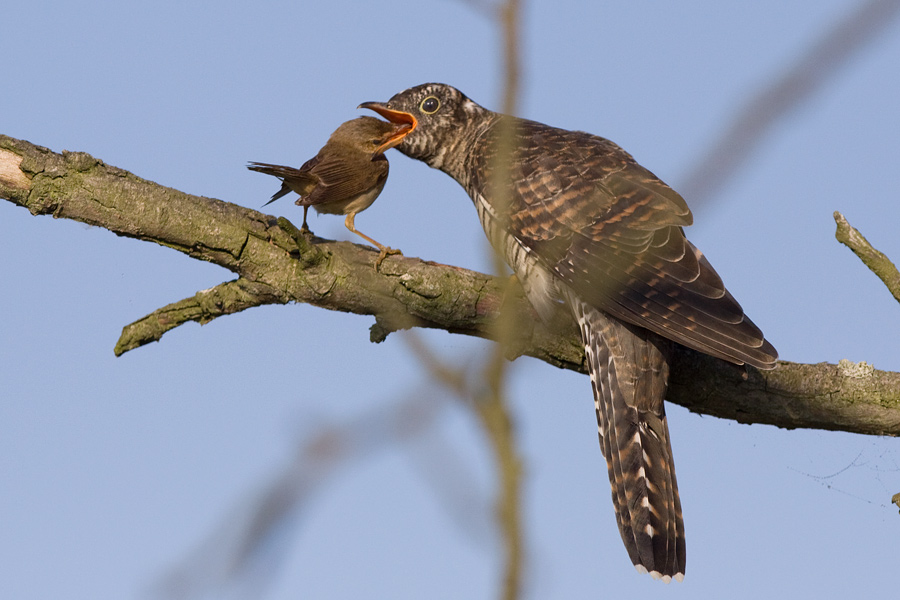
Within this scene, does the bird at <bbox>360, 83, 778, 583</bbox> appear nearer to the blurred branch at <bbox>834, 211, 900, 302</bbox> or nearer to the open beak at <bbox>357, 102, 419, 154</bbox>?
the blurred branch at <bbox>834, 211, 900, 302</bbox>

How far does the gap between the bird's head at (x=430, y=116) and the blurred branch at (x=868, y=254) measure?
8.86 feet

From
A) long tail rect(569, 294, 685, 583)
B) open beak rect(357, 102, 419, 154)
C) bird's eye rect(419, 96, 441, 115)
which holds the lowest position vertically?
long tail rect(569, 294, 685, 583)

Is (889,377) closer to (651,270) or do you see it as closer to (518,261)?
(651,270)

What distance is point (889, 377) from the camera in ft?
15.8

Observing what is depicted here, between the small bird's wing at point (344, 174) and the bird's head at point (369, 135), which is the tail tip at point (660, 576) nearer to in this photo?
the small bird's wing at point (344, 174)

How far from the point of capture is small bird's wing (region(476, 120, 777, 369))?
14.0ft

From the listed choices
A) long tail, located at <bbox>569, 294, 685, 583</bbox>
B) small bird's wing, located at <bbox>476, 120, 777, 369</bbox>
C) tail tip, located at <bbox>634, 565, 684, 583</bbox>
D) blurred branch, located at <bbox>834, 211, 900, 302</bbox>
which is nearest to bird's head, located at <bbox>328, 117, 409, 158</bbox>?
small bird's wing, located at <bbox>476, 120, 777, 369</bbox>

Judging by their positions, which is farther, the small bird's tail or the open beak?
the open beak

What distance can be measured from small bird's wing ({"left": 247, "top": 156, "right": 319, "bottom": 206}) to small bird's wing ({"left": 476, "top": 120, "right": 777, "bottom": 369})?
112cm

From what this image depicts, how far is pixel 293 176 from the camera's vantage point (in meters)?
4.91

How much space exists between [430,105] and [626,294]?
2.60 meters

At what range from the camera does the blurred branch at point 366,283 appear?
4168 millimetres

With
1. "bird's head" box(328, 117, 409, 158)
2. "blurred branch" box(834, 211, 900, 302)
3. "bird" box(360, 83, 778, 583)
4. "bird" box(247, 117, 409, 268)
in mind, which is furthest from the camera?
"bird's head" box(328, 117, 409, 158)

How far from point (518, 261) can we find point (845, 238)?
71.4 inches
